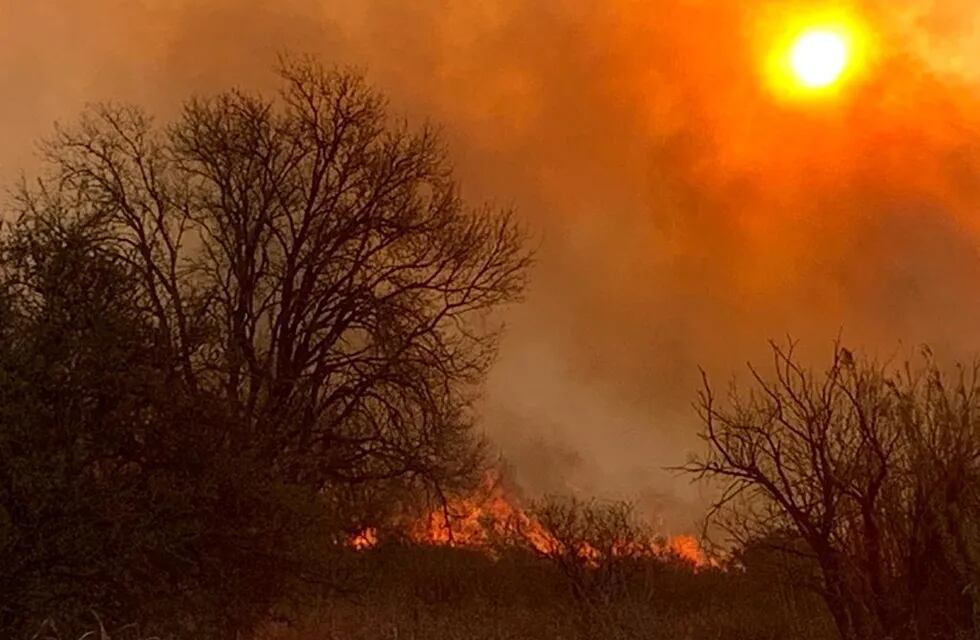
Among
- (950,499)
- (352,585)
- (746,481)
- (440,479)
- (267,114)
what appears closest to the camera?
(950,499)

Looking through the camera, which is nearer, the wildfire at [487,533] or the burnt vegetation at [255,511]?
the burnt vegetation at [255,511]

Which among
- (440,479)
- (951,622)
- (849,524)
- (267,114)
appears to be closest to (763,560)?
(849,524)

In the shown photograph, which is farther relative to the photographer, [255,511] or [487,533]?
[487,533]

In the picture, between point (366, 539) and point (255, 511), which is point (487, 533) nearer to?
point (366, 539)

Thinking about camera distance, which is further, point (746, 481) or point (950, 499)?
point (746, 481)

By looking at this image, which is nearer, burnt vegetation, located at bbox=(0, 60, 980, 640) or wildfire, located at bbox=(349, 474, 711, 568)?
burnt vegetation, located at bbox=(0, 60, 980, 640)

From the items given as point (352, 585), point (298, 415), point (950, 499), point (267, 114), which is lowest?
point (352, 585)

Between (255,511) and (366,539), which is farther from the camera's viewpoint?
(366,539)

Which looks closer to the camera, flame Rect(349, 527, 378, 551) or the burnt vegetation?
the burnt vegetation

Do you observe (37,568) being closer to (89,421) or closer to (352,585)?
(89,421)

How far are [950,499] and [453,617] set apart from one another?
12404 millimetres

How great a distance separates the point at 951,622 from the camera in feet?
48.7

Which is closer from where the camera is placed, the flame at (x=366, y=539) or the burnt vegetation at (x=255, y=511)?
the burnt vegetation at (x=255, y=511)

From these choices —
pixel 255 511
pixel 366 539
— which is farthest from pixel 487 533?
pixel 255 511
